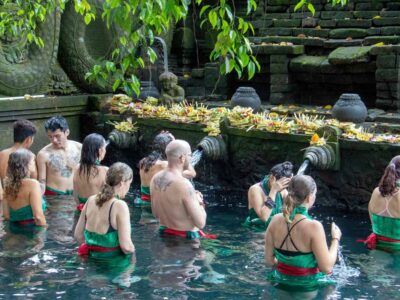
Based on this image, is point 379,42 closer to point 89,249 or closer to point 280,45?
point 280,45

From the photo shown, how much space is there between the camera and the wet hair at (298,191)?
612 centimetres

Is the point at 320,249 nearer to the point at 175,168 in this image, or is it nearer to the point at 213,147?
the point at 175,168

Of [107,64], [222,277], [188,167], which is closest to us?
[107,64]

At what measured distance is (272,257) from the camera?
6574 millimetres

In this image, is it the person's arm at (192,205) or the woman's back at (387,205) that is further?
the woman's back at (387,205)

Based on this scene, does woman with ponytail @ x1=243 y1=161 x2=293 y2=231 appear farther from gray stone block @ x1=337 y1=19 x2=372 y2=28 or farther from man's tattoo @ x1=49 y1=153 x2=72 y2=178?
gray stone block @ x1=337 y1=19 x2=372 y2=28

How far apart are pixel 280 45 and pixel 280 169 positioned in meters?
8.11

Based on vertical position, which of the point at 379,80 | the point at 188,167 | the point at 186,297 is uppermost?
the point at 379,80

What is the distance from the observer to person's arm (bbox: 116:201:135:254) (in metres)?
6.82

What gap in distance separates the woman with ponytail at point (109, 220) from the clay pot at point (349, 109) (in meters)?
5.75

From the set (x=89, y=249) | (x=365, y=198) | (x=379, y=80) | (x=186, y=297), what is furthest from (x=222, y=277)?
(x=379, y=80)

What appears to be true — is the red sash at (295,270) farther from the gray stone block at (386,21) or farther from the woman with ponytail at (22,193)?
the gray stone block at (386,21)

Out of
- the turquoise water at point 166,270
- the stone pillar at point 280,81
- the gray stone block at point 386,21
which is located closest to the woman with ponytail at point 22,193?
the turquoise water at point 166,270

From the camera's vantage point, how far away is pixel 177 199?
25.6 ft
